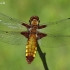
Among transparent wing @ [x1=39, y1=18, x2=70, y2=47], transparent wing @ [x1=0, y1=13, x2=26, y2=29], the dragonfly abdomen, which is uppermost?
transparent wing @ [x1=0, y1=13, x2=26, y2=29]

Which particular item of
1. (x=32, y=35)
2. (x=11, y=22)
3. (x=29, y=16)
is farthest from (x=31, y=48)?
(x=29, y=16)

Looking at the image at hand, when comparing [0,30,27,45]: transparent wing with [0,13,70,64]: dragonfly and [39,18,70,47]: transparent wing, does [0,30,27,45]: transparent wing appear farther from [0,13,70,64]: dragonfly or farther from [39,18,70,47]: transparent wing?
[39,18,70,47]: transparent wing

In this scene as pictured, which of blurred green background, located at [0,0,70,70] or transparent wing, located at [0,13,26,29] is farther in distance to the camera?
blurred green background, located at [0,0,70,70]

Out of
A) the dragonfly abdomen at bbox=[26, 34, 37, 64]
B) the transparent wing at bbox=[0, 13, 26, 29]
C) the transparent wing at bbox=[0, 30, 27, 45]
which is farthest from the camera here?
the transparent wing at bbox=[0, 13, 26, 29]

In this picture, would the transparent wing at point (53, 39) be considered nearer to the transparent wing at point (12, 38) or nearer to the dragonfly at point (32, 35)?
the dragonfly at point (32, 35)

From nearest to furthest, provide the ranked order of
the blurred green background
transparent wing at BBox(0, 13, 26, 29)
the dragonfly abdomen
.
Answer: the dragonfly abdomen < transparent wing at BBox(0, 13, 26, 29) < the blurred green background

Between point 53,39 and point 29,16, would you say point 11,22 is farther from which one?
point 29,16

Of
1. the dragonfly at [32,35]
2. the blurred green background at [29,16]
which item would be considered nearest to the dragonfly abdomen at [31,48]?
the dragonfly at [32,35]

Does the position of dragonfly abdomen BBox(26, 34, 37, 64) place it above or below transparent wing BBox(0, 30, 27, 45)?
below

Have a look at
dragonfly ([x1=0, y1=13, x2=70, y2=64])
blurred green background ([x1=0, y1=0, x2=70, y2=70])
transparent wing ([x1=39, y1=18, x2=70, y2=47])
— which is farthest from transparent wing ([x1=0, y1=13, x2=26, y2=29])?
blurred green background ([x1=0, y1=0, x2=70, y2=70])
